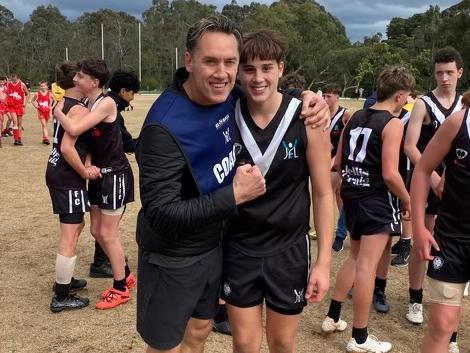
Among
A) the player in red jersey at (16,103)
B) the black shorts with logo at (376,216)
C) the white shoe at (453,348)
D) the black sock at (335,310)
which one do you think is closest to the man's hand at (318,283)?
the black shorts with logo at (376,216)

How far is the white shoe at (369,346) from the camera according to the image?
143 inches

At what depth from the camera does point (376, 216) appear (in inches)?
144

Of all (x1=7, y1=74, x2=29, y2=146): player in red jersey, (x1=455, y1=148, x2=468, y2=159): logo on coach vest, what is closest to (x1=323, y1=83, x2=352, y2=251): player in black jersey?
(x1=455, y1=148, x2=468, y2=159): logo on coach vest

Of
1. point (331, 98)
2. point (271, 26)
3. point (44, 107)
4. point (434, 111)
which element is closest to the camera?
point (434, 111)

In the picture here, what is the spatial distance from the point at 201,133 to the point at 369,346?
2277mm

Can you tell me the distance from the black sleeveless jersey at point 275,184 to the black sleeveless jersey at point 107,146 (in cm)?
204

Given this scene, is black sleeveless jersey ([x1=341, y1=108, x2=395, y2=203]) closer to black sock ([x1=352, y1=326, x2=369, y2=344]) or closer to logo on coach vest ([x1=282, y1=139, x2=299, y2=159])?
black sock ([x1=352, y1=326, x2=369, y2=344])

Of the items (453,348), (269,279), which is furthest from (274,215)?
(453,348)

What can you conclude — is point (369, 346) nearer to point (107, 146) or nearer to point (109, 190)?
point (109, 190)

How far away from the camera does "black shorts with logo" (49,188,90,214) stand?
4.24 metres

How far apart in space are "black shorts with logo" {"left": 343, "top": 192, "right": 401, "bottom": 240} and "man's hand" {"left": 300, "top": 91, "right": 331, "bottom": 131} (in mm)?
1362

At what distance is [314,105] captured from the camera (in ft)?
8.32

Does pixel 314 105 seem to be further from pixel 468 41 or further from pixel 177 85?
pixel 468 41

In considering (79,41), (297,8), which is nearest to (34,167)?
(79,41)
